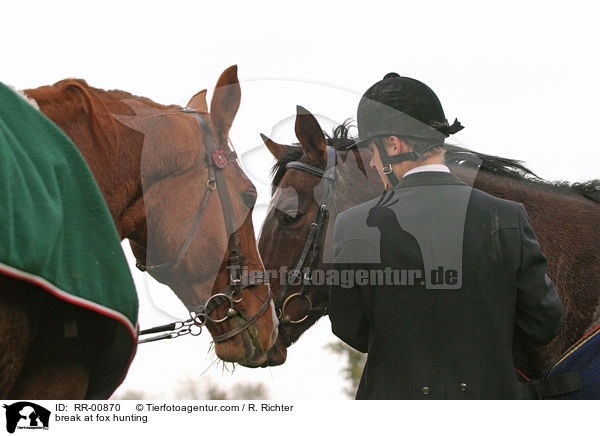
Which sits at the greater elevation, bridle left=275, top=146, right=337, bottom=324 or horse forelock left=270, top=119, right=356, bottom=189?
horse forelock left=270, top=119, right=356, bottom=189

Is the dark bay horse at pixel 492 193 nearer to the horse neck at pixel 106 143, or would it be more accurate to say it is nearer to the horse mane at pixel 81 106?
the horse neck at pixel 106 143

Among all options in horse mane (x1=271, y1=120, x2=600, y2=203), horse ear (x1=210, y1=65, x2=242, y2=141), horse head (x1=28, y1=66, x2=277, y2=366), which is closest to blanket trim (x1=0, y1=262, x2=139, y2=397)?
horse head (x1=28, y1=66, x2=277, y2=366)

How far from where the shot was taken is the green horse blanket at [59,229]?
2.04 metres

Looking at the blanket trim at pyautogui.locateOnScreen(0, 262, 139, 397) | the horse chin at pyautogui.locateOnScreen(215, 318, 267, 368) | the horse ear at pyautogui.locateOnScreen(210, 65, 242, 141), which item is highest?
the horse ear at pyautogui.locateOnScreen(210, 65, 242, 141)

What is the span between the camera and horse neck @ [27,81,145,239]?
2697mm

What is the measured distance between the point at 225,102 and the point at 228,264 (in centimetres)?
90

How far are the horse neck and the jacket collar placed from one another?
1.37 m

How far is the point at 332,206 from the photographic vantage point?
445cm

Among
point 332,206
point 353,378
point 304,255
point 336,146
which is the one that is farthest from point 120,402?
point 353,378

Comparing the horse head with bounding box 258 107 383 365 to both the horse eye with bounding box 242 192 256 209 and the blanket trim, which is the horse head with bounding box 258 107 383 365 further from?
the blanket trim

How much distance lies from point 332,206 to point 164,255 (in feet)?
5.43

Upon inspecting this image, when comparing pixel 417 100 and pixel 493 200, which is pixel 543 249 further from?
pixel 417 100

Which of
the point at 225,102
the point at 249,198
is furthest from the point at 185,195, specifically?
Answer: the point at 225,102

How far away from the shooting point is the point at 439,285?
2836 mm
